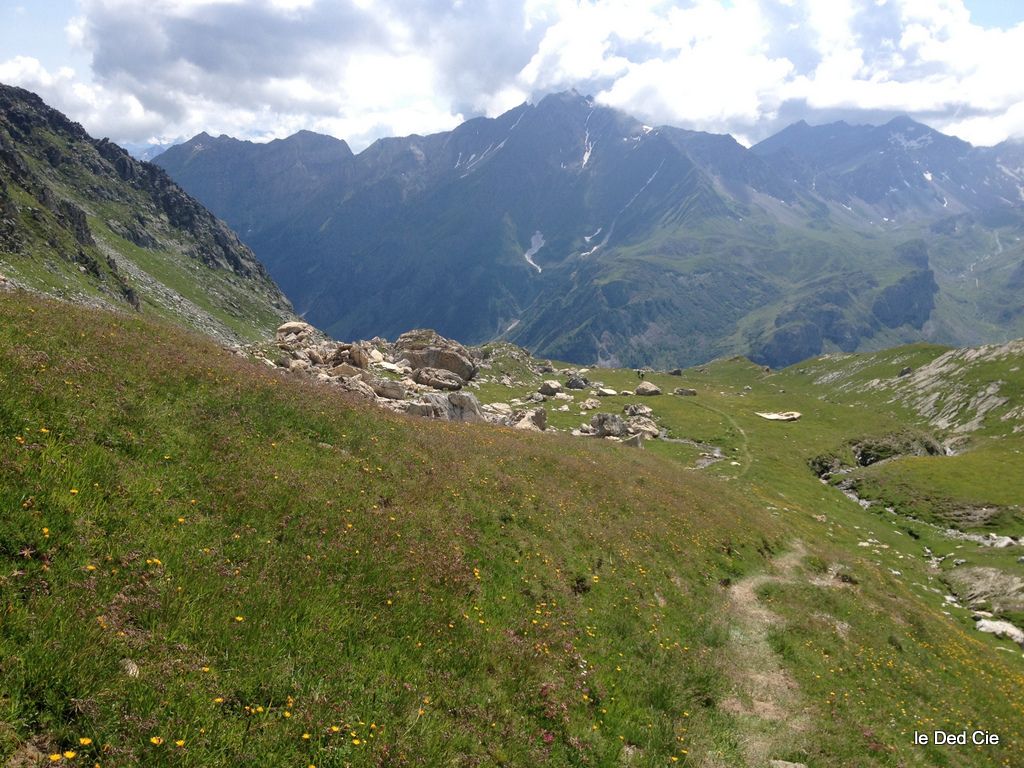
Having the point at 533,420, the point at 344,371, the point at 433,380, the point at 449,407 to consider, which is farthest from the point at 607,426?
the point at 344,371

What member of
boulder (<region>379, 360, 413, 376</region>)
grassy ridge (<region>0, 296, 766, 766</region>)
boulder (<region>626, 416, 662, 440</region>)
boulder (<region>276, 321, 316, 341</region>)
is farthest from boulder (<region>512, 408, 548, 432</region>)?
grassy ridge (<region>0, 296, 766, 766</region>)

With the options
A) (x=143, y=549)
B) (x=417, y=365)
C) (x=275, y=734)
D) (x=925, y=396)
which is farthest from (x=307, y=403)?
(x=925, y=396)

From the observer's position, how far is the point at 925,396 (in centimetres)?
14125

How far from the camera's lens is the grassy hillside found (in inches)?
325

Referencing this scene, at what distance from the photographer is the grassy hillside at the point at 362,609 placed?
325 inches

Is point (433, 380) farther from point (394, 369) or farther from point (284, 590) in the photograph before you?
point (284, 590)

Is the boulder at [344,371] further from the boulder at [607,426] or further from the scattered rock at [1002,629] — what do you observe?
the scattered rock at [1002,629]

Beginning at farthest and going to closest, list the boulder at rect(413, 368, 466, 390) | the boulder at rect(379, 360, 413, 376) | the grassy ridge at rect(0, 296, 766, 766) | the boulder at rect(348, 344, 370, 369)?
1. the boulder at rect(379, 360, 413, 376)
2. the boulder at rect(413, 368, 466, 390)
3. the boulder at rect(348, 344, 370, 369)
4. the grassy ridge at rect(0, 296, 766, 766)

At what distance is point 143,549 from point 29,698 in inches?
151

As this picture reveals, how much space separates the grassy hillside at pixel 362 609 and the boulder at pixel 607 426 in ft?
142

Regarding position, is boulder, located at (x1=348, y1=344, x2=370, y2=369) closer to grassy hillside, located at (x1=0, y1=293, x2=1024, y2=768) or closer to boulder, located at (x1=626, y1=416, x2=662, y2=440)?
grassy hillside, located at (x1=0, y1=293, x2=1024, y2=768)

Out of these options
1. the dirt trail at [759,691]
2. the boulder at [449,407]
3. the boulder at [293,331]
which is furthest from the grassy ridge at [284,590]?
the boulder at [293,331]

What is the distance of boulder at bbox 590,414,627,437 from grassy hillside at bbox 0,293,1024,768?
43251 millimetres

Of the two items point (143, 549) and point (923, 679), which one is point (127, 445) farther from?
point (923, 679)
